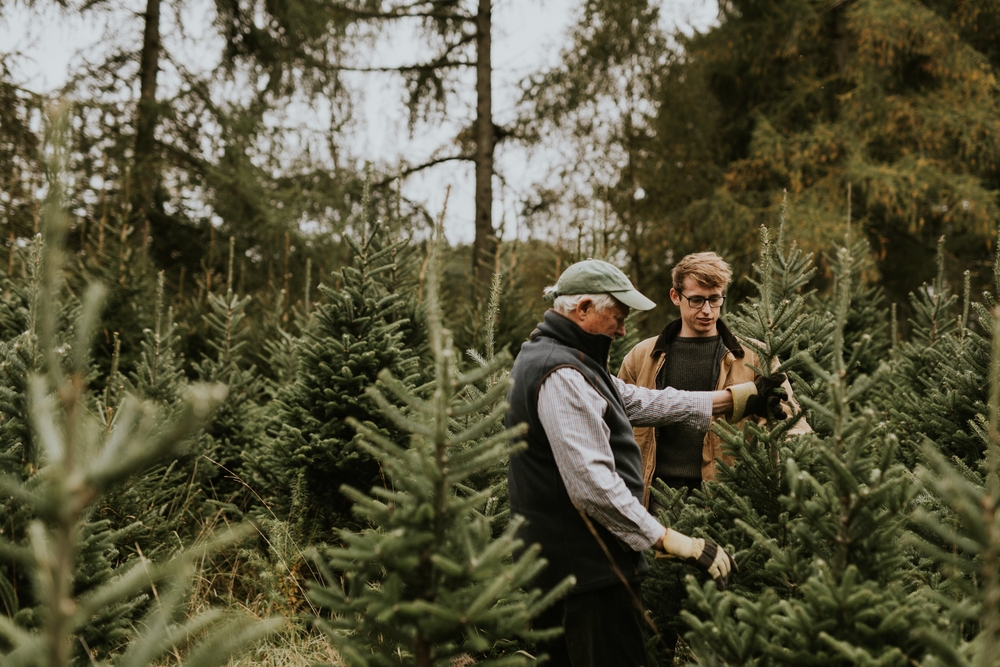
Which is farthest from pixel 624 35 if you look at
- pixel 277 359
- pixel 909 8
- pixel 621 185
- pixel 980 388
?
pixel 980 388

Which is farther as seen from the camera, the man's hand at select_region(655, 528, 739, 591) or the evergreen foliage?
the evergreen foliage

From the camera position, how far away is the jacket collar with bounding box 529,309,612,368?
2701 mm

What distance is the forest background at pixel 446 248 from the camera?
3.08 meters

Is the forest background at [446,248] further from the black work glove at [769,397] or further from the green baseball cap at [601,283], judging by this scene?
the green baseball cap at [601,283]

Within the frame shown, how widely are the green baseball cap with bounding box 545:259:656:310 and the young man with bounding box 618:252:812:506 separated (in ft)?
3.79

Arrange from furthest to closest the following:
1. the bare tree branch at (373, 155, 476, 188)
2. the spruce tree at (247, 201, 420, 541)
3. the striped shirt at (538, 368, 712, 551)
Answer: the bare tree branch at (373, 155, 476, 188) → the spruce tree at (247, 201, 420, 541) → the striped shirt at (538, 368, 712, 551)

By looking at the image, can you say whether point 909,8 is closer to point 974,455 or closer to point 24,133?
point 974,455

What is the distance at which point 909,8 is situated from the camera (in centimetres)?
1155

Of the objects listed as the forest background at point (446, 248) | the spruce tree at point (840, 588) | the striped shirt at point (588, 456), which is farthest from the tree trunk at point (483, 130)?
the spruce tree at point (840, 588)

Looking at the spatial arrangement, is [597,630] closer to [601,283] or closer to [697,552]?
[697,552]

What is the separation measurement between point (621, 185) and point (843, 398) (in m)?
12.7

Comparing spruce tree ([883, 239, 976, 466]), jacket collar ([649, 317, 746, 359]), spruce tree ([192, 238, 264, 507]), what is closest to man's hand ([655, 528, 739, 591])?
jacket collar ([649, 317, 746, 359])

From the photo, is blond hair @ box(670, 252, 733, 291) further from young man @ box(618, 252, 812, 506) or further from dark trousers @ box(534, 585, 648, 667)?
dark trousers @ box(534, 585, 648, 667)

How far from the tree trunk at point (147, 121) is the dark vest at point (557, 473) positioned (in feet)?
31.8
